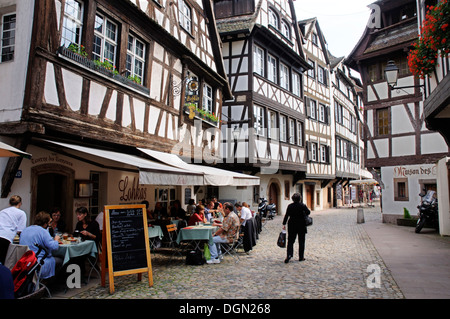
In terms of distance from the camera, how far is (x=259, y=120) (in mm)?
17812

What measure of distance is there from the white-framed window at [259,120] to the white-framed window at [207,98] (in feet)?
11.6

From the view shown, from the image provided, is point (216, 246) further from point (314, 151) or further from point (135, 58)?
point (314, 151)

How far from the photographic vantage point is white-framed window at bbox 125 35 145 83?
9227 mm

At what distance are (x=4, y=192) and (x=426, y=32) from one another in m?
8.42

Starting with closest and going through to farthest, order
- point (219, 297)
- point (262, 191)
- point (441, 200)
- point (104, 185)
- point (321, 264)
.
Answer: point (219, 297)
point (321, 264)
point (104, 185)
point (441, 200)
point (262, 191)

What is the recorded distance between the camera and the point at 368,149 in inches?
655

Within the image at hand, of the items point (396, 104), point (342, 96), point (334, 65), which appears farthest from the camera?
point (342, 96)

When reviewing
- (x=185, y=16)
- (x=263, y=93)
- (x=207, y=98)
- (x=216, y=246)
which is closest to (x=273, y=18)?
(x=263, y=93)

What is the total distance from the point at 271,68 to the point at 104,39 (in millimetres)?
12591

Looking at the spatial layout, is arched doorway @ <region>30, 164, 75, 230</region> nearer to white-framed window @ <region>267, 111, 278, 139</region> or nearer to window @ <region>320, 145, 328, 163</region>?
white-framed window @ <region>267, 111, 278, 139</region>

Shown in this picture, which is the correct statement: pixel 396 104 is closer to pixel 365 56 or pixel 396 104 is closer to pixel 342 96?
pixel 365 56

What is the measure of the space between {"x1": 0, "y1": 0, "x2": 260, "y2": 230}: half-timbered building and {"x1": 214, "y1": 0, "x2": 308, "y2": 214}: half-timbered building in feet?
14.6

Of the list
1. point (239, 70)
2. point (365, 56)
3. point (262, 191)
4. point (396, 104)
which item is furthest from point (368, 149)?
point (239, 70)

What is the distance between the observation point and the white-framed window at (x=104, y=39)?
8055 mm
